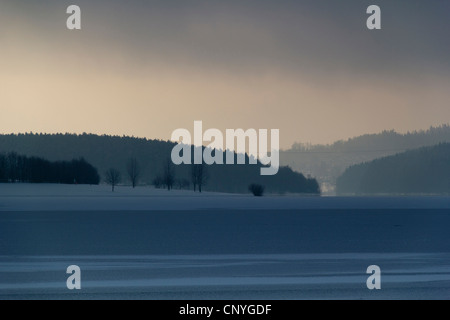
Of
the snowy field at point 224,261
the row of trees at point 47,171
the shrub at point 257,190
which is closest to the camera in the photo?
the snowy field at point 224,261

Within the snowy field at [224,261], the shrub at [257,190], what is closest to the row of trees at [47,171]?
the shrub at [257,190]

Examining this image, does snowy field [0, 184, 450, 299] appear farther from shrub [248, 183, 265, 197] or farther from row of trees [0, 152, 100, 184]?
row of trees [0, 152, 100, 184]

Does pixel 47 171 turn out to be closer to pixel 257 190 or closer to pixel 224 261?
pixel 257 190

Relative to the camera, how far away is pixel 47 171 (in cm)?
13512

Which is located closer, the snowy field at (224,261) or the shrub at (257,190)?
the snowy field at (224,261)

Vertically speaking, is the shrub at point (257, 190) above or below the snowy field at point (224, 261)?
above

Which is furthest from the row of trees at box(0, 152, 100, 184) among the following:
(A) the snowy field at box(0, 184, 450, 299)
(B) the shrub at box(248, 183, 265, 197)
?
(A) the snowy field at box(0, 184, 450, 299)

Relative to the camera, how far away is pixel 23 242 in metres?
21.4

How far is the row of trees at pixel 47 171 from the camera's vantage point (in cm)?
13062

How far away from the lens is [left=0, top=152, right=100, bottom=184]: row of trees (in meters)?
131

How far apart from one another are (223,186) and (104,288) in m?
184

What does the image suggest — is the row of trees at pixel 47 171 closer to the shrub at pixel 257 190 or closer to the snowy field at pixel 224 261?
the shrub at pixel 257 190
